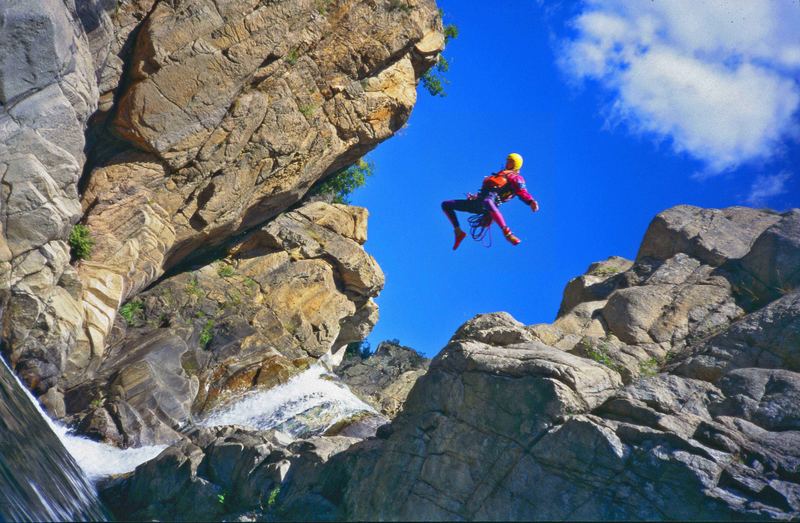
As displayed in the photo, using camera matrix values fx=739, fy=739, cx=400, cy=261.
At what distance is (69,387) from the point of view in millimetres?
20906

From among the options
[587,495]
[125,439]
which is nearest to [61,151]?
[125,439]

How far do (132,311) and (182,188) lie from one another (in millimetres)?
4478

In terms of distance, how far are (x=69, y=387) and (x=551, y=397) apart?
14.8 meters

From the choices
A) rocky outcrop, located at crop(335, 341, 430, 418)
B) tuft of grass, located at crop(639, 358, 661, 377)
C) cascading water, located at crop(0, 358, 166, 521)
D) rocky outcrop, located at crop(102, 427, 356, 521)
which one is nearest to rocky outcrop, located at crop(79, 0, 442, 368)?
cascading water, located at crop(0, 358, 166, 521)

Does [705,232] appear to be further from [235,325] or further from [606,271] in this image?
[235,325]

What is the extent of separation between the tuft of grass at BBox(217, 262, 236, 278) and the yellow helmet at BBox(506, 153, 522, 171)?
14150 millimetres

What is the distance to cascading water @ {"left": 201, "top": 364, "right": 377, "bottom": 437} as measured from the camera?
2295cm

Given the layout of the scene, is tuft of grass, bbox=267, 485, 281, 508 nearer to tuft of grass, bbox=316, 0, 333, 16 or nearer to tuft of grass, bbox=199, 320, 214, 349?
tuft of grass, bbox=199, 320, 214, 349

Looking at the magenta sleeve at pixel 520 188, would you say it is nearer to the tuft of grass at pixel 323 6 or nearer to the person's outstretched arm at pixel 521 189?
the person's outstretched arm at pixel 521 189

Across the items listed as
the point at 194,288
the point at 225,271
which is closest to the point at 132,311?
the point at 194,288

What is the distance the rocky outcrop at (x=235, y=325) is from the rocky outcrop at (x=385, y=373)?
1.63 m

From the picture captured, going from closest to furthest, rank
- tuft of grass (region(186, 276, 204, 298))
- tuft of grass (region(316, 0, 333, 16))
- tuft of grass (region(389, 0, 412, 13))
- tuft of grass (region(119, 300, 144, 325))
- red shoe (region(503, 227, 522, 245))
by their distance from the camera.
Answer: red shoe (region(503, 227, 522, 245)), tuft of grass (region(119, 300, 144, 325)), tuft of grass (region(186, 276, 204, 298)), tuft of grass (region(316, 0, 333, 16)), tuft of grass (region(389, 0, 412, 13))

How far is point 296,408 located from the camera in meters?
24.0

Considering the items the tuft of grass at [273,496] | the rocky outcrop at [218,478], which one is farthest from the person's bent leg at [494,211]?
the tuft of grass at [273,496]
